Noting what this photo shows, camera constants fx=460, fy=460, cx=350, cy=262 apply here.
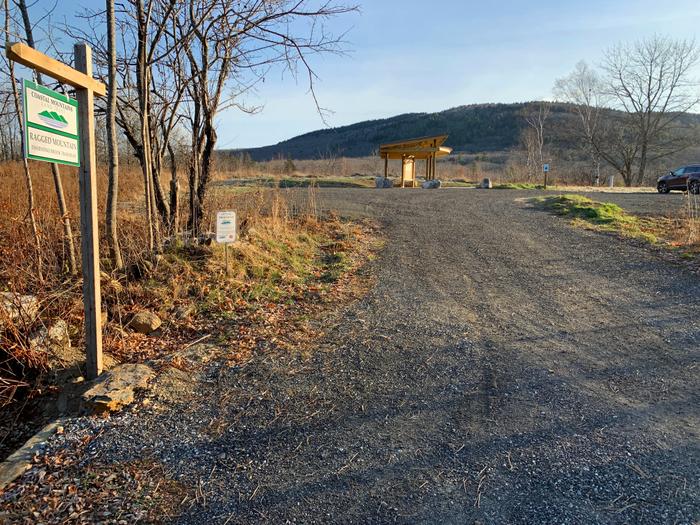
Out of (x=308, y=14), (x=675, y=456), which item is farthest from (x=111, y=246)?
(x=675, y=456)

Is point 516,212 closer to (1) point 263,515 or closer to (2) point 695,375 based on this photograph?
(2) point 695,375

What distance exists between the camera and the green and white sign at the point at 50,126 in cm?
287

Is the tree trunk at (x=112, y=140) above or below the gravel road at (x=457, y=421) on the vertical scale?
above

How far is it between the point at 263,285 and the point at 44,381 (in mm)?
2862

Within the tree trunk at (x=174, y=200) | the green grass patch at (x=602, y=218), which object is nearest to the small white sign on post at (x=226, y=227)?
the tree trunk at (x=174, y=200)

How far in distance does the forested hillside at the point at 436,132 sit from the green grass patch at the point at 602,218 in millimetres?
71145

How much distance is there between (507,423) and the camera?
313 cm

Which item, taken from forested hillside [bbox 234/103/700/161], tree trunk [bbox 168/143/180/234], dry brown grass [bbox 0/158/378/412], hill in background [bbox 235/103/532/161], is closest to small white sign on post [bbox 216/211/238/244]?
dry brown grass [bbox 0/158/378/412]

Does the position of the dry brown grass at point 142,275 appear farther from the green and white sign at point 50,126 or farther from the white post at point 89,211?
the green and white sign at point 50,126

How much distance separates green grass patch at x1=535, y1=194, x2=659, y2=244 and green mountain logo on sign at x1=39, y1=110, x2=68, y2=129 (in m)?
9.99

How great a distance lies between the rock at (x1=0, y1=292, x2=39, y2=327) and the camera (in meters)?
3.85

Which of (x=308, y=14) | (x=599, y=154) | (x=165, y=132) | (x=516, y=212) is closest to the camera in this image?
(x=308, y=14)

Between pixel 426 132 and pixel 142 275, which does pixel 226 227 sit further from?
pixel 426 132

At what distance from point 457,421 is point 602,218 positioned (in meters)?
10.3
